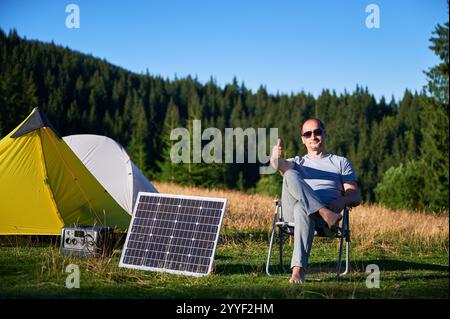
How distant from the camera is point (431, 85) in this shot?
113 ft

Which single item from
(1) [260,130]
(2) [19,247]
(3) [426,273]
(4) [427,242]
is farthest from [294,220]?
(1) [260,130]

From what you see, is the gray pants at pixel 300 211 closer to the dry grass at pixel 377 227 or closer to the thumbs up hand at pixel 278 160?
the thumbs up hand at pixel 278 160

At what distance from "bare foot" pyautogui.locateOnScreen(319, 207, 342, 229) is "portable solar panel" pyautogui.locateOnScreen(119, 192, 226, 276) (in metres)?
0.80

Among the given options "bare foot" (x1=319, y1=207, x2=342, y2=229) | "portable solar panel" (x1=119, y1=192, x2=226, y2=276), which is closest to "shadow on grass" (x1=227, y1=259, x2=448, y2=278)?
"portable solar panel" (x1=119, y1=192, x2=226, y2=276)

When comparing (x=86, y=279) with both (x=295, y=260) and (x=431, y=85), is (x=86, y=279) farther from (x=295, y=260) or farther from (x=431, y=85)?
(x=431, y=85)

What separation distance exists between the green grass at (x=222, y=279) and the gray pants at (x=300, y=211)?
0.80 ft

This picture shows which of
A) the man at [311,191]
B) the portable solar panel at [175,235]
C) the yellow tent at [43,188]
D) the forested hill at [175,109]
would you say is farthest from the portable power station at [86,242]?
the forested hill at [175,109]

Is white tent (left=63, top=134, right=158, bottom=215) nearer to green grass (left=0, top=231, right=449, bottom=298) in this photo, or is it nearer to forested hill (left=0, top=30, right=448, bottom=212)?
green grass (left=0, top=231, right=449, bottom=298)

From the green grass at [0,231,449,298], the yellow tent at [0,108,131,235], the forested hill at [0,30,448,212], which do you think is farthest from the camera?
the forested hill at [0,30,448,212]

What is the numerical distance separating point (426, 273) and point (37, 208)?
3.86 m

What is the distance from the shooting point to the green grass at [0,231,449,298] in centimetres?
353

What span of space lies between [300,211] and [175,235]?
106 cm

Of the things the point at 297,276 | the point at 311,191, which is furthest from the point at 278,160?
the point at 297,276

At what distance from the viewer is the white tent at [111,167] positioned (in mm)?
8312
